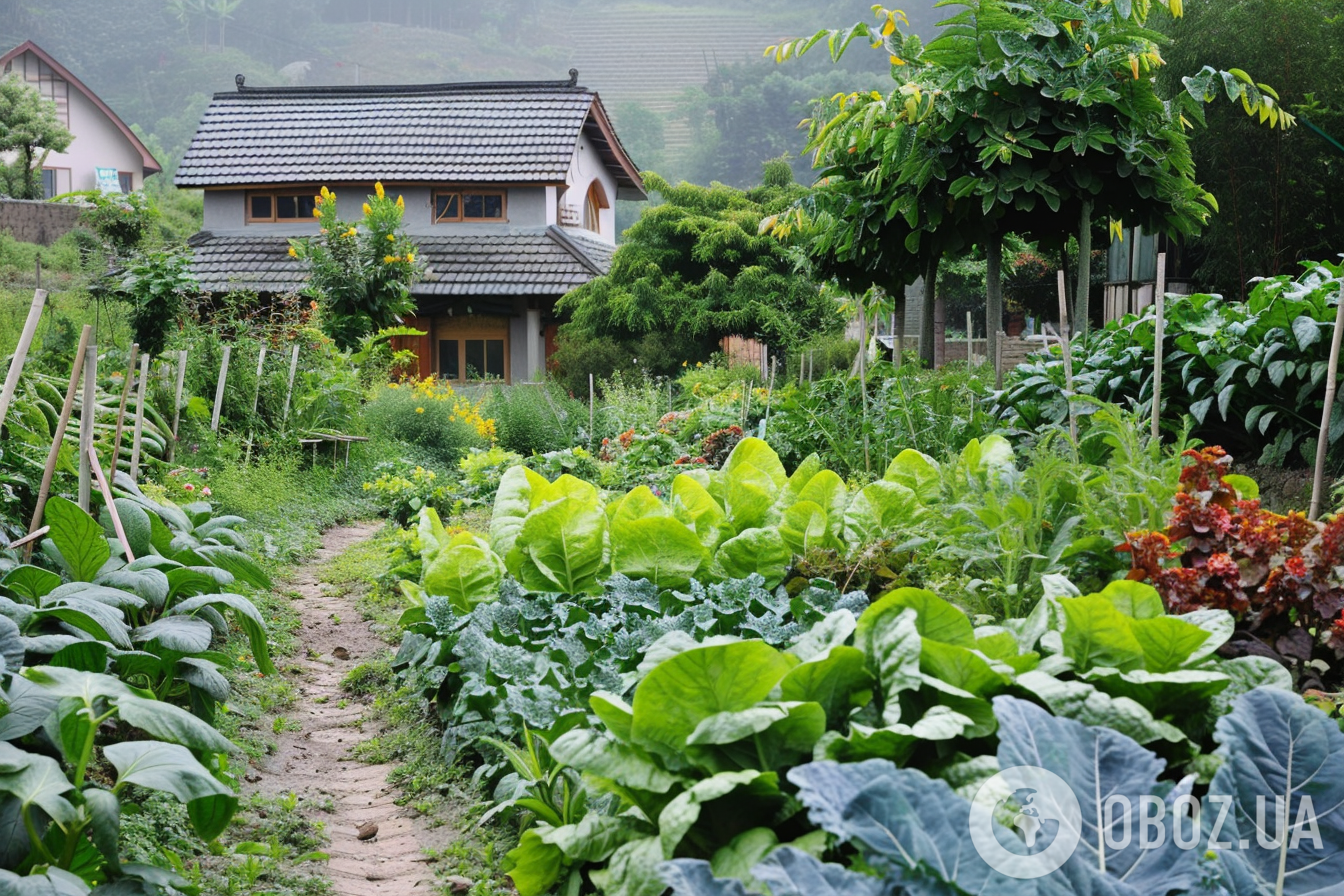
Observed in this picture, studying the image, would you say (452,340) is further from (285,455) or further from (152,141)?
(152,141)

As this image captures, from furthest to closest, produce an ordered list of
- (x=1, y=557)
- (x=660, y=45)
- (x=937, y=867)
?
(x=660, y=45) → (x=1, y=557) → (x=937, y=867)

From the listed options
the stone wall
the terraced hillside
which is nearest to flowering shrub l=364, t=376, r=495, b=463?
the stone wall

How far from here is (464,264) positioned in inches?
734

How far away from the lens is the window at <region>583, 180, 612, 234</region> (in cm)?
2211

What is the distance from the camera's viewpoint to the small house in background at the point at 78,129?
98.2 feet

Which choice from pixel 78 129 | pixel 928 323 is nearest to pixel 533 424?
pixel 928 323

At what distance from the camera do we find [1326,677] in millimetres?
2682

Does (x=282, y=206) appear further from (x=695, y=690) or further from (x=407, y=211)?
(x=695, y=690)

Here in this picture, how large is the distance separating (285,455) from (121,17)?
225ft

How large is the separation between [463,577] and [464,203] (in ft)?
55.8

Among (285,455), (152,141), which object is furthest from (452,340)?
(152,141)

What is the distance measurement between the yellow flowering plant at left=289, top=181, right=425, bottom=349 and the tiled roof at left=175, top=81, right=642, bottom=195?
5.95 m

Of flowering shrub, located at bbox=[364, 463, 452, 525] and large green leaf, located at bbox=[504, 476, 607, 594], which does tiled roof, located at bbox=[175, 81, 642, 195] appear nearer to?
flowering shrub, located at bbox=[364, 463, 452, 525]

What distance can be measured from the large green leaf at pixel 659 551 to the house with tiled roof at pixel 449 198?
1458cm
